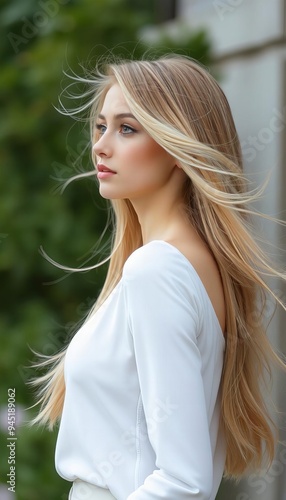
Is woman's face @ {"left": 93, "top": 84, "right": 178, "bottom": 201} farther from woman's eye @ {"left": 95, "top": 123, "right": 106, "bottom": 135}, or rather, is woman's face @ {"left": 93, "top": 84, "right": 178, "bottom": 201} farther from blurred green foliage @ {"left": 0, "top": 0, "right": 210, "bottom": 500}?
blurred green foliage @ {"left": 0, "top": 0, "right": 210, "bottom": 500}

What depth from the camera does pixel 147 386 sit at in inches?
58.7

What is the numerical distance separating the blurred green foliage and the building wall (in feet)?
1.50

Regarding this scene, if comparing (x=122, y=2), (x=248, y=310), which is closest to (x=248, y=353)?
(x=248, y=310)

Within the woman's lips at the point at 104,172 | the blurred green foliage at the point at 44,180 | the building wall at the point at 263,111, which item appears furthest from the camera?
the blurred green foliage at the point at 44,180

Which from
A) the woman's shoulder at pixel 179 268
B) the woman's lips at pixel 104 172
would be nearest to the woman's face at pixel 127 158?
the woman's lips at pixel 104 172

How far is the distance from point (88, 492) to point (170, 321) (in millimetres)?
392

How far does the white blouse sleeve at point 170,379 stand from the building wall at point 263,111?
79 cm

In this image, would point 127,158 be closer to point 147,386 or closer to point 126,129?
point 126,129

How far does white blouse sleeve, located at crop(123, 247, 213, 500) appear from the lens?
57.4 inches

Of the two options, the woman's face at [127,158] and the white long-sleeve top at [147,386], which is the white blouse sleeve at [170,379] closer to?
the white long-sleeve top at [147,386]

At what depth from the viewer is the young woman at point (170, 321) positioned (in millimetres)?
1477

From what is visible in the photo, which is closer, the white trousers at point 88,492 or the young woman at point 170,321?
the young woman at point 170,321

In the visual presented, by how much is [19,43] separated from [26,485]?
5.55ft

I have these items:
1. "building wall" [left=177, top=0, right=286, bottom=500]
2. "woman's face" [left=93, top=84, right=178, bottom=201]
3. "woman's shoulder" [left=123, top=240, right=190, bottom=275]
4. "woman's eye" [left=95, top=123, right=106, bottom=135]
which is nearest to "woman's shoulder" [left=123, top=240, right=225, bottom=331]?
"woman's shoulder" [left=123, top=240, right=190, bottom=275]
